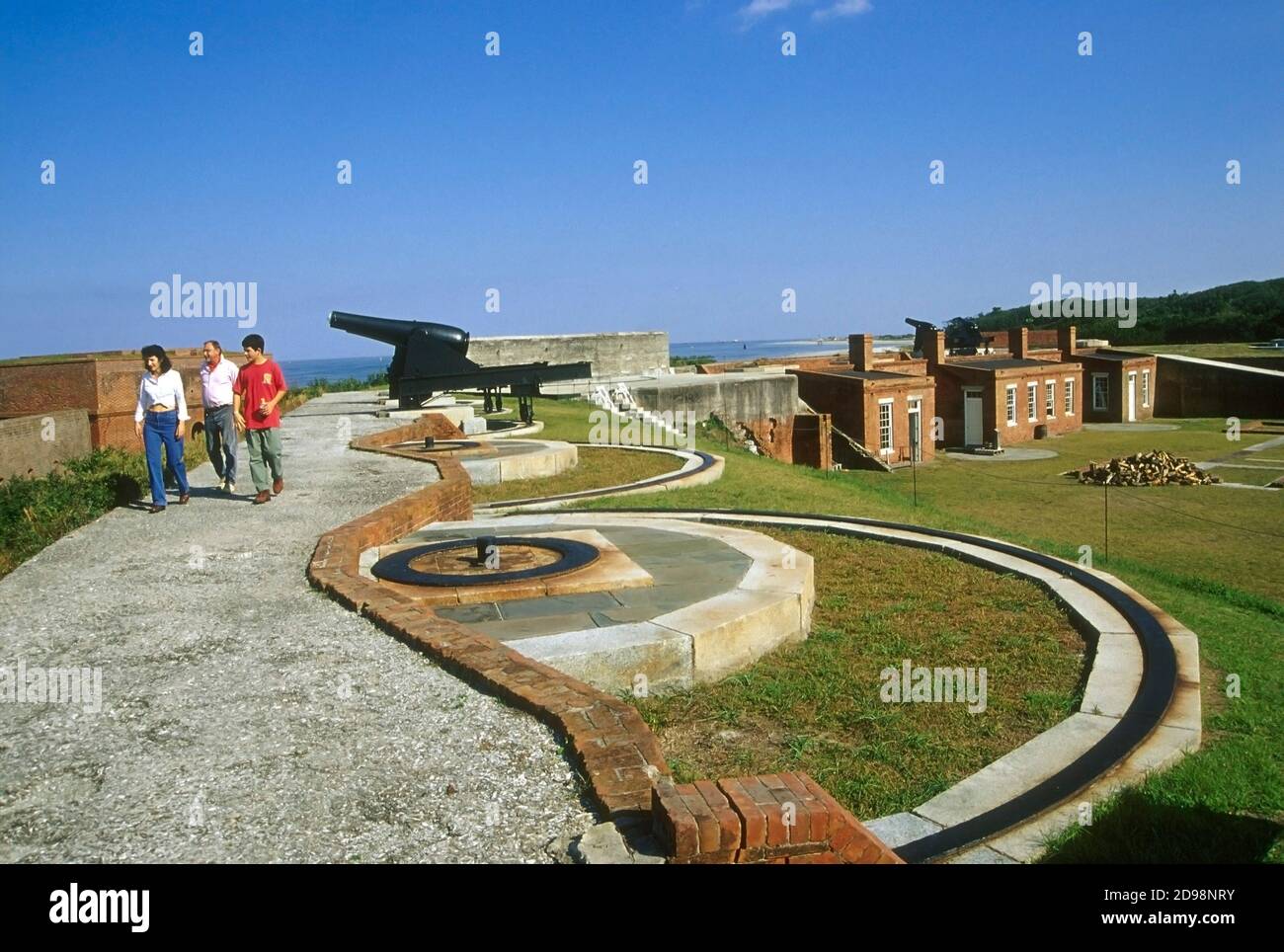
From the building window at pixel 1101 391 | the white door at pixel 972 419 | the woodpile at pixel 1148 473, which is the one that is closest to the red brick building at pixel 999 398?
the white door at pixel 972 419

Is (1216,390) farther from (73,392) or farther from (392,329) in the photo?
(73,392)

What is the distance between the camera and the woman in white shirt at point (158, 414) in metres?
8.95

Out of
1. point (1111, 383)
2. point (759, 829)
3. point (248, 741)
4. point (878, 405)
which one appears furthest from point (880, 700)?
point (1111, 383)

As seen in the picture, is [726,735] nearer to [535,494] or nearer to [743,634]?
[743,634]

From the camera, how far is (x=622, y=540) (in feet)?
29.8

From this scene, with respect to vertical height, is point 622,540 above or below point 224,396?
below

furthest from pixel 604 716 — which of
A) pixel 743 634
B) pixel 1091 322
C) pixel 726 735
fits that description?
pixel 1091 322

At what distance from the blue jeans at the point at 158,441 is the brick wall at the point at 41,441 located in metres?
3.32

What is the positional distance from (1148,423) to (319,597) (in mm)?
42826

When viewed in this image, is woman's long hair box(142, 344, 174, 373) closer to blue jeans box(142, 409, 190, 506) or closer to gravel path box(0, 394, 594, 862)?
blue jeans box(142, 409, 190, 506)

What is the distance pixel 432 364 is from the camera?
60.6 ft

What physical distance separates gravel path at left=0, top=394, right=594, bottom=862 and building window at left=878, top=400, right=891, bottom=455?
26.5 meters

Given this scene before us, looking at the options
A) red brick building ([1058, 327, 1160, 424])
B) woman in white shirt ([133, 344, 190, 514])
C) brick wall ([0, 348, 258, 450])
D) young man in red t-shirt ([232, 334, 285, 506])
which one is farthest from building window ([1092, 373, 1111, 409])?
woman in white shirt ([133, 344, 190, 514])

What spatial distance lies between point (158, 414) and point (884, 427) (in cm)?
2545
